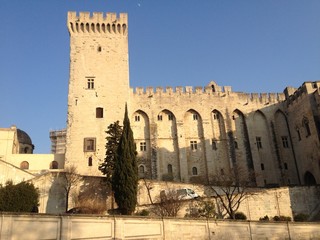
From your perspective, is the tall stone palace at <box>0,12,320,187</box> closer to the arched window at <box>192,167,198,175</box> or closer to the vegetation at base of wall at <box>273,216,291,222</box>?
the arched window at <box>192,167,198,175</box>

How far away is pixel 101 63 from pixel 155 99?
795 centimetres

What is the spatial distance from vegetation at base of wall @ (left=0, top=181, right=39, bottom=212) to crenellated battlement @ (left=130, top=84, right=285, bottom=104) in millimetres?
21616

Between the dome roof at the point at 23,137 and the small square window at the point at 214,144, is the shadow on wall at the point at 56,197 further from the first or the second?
the dome roof at the point at 23,137

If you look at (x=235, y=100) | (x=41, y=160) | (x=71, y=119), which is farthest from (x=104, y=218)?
(x=235, y=100)

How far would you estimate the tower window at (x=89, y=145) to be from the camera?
111 feet

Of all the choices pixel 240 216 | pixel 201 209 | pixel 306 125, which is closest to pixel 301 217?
pixel 240 216

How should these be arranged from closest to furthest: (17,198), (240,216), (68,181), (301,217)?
1. (17,198)
2. (240,216)
3. (301,217)
4. (68,181)

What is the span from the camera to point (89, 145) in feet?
112

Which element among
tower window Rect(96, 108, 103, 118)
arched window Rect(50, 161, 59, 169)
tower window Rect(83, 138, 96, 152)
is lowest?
arched window Rect(50, 161, 59, 169)

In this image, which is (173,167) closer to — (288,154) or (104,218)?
(288,154)

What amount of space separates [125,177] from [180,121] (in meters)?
17.0

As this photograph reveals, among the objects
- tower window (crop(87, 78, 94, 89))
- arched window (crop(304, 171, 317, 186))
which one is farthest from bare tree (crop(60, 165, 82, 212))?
arched window (crop(304, 171, 317, 186))

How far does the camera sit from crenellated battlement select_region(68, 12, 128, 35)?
39469mm

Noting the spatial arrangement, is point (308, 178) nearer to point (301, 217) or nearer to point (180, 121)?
point (301, 217)
